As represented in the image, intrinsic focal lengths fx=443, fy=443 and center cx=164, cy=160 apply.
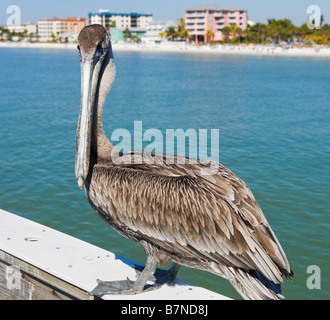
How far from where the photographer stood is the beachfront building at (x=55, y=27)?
154 m

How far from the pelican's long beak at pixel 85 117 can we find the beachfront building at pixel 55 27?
155 meters

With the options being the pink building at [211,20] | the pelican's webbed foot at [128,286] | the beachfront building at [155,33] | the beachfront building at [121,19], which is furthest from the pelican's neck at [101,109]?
the beachfront building at [121,19]

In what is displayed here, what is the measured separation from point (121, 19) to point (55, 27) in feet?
85.7

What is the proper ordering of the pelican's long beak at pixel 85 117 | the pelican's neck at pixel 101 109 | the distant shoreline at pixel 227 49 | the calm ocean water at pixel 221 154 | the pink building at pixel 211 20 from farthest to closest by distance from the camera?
the pink building at pixel 211 20, the distant shoreline at pixel 227 49, the calm ocean water at pixel 221 154, the pelican's neck at pixel 101 109, the pelican's long beak at pixel 85 117

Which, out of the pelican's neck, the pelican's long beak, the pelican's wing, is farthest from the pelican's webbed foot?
the pelican's neck

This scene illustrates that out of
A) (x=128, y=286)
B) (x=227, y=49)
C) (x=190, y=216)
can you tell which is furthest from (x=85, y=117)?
(x=227, y=49)

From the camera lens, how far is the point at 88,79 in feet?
10.2

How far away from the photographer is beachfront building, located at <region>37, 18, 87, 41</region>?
154 metres

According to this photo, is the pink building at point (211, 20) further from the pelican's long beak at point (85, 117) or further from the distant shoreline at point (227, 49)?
the pelican's long beak at point (85, 117)

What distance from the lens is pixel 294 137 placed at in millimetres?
13766

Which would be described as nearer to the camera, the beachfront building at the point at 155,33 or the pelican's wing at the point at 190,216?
the pelican's wing at the point at 190,216

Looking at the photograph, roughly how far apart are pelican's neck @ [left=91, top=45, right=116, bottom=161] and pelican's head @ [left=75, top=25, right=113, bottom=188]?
0.06 meters

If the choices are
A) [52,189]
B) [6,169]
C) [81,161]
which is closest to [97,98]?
[81,161]

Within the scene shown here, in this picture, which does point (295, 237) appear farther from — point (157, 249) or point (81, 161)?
point (81, 161)
